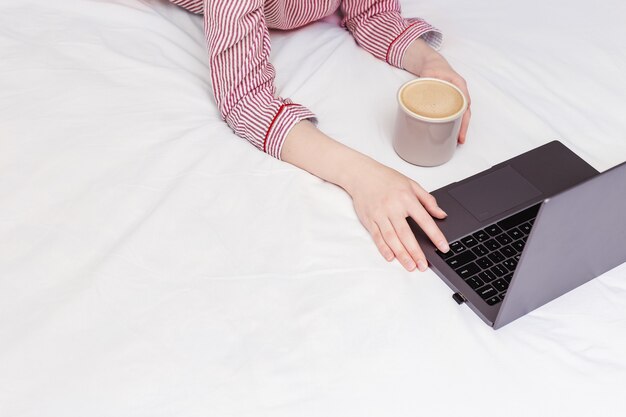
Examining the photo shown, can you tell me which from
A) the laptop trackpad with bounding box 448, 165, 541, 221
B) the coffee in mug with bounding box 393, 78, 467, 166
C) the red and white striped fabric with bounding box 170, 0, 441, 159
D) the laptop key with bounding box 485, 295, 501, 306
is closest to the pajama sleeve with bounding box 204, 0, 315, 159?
the red and white striped fabric with bounding box 170, 0, 441, 159

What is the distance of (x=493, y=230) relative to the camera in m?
0.78

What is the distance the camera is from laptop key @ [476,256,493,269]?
746 mm

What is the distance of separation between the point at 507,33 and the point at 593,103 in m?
0.21

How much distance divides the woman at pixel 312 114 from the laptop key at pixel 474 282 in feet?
0.16

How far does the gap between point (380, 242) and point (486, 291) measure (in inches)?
5.2

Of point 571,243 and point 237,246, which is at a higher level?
point 571,243

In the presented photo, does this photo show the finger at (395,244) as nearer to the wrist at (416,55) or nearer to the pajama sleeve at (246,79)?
the pajama sleeve at (246,79)

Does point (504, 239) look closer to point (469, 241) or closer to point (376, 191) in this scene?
point (469, 241)

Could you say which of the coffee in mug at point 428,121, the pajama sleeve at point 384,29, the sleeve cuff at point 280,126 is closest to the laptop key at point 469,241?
the coffee in mug at point 428,121

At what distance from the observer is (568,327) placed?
2.33ft

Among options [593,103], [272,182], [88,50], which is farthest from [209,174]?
[593,103]

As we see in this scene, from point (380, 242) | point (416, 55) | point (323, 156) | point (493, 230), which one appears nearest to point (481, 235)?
point (493, 230)

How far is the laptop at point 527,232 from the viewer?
0.62 metres

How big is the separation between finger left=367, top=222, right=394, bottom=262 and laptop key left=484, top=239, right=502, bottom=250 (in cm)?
11
